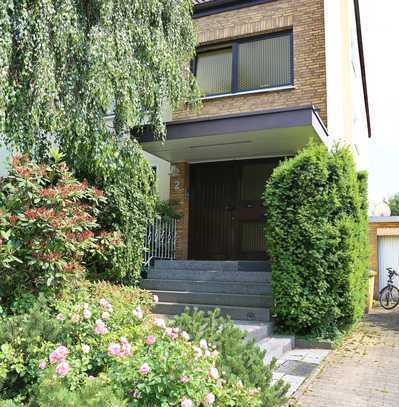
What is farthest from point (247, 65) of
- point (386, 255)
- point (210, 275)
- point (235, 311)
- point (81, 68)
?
point (386, 255)

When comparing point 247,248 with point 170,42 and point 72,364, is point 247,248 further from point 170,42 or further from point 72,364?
point 72,364

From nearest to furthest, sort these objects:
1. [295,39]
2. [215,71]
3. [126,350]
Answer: [126,350], [295,39], [215,71]

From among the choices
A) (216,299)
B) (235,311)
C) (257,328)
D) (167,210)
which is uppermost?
(167,210)

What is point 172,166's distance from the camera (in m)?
10.4

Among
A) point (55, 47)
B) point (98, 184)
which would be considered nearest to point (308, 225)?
point (98, 184)

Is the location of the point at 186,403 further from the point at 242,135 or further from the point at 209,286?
the point at 242,135

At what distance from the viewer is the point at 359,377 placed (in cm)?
494

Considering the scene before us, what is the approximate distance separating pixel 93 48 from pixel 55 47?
502 millimetres

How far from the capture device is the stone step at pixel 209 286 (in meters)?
7.34

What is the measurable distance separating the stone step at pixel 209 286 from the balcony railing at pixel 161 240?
3.50 ft

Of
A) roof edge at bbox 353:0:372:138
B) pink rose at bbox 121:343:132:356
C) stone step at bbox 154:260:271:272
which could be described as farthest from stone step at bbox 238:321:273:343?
roof edge at bbox 353:0:372:138

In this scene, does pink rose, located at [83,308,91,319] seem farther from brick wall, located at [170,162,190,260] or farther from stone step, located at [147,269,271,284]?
brick wall, located at [170,162,190,260]

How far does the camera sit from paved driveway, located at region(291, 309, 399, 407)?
4168mm

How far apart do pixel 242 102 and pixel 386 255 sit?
25.4 ft
